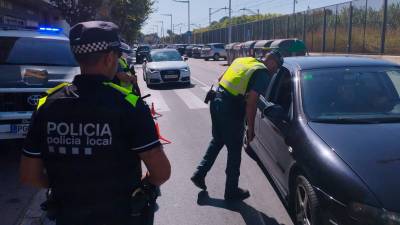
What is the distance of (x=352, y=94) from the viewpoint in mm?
4332

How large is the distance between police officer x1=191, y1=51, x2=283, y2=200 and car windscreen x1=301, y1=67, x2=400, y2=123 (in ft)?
1.46

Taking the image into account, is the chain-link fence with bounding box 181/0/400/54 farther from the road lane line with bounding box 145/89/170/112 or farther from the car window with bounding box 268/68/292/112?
the car window with bounding box 268/68/292/112

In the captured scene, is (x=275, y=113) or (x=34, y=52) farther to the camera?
(x=34, y=52)

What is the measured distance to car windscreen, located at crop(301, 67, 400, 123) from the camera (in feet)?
13.3

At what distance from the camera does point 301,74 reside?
4.61 m

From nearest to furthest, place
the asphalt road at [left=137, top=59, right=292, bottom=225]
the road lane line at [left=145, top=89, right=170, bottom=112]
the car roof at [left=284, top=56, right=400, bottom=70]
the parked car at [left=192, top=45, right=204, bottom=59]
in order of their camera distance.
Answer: the asphalt road at [left=137, top=59, right=292, bottom=225]
the car roof at [left=284, top=56, right=400, bottom=70]
the road lane line at [left=145, top=89, right=170, bottom=112]
the parked car at [left=192, top=45, right=204, bottom=59]

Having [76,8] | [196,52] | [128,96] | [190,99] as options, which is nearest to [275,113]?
[128,96]

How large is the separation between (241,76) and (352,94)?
113 cm

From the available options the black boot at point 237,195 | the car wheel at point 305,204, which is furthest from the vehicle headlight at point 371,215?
the black boot at point 237,195

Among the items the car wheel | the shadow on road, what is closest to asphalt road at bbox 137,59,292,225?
the shadow on road

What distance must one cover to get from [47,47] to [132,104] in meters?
6.48

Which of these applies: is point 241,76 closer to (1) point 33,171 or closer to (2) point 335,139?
(2) point 335,139

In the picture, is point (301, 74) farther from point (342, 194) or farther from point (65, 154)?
point (65, 154)

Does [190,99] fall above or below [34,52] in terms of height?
below
